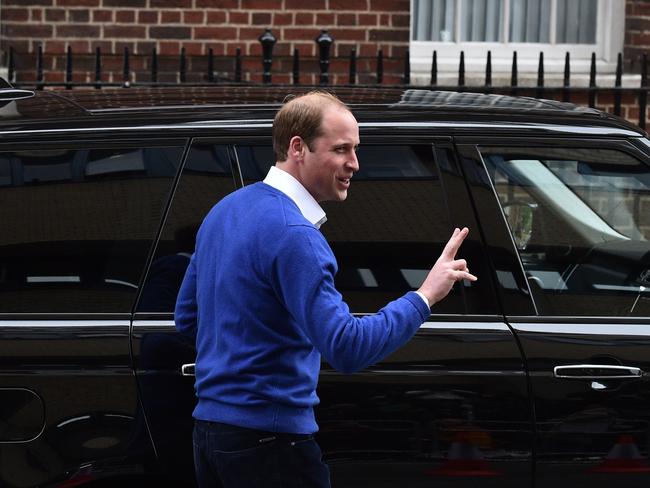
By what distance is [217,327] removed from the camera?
2863mm

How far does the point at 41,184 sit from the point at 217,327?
846 millimetres

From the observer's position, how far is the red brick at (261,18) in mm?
8891

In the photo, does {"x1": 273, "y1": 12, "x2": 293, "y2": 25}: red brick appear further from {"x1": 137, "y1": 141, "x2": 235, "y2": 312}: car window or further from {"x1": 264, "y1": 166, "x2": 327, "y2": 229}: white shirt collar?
{"x1": 264, "y1": 166, "x2": 327, "y2": 229}: white shirt collar

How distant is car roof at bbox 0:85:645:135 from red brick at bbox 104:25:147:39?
195 inches

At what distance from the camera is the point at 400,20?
9.09 meters

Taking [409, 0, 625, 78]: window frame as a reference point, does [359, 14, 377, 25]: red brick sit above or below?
A: above

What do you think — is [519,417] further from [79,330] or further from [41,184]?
[41,184]

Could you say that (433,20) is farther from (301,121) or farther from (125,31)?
(301,121)

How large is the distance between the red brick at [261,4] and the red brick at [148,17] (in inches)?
23.5

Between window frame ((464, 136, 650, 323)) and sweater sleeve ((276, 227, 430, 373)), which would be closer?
sweater sleeve ((276, 227, 430, 373))

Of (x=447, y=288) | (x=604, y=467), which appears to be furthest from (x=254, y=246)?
(x=604, y=467)

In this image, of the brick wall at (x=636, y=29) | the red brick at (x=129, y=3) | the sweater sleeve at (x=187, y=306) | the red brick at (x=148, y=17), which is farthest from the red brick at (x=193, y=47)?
the sweater sleeve at (x=187, y=306)

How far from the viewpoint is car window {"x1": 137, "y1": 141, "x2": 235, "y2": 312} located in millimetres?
3393

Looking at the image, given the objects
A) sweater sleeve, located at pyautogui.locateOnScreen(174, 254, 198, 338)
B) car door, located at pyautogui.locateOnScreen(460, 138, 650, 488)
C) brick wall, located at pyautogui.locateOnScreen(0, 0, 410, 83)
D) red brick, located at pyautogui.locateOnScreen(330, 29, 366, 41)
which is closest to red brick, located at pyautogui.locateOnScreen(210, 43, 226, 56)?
brick wall, located at pyautogui.locateOnScreen(0, 0, 410, 83)
